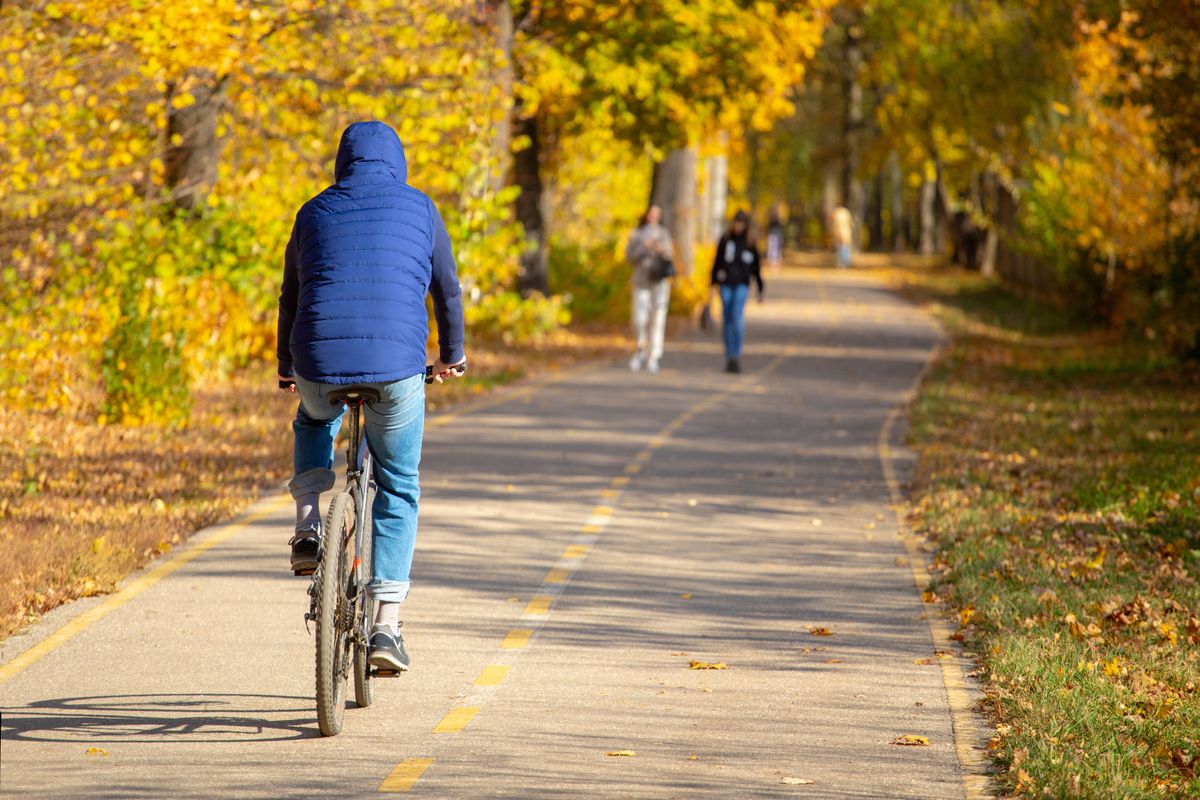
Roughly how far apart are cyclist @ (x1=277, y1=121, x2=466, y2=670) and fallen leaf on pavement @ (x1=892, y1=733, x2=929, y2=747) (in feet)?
5.64

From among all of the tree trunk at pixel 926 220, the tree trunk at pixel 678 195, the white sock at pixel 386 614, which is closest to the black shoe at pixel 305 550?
the white sock at pixel 386 614

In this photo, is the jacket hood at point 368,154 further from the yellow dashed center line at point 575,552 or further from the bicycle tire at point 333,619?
the yellow dashed center line at point 575,552

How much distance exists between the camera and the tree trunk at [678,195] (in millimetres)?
35594

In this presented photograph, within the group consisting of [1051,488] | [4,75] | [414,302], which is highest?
[4,75]

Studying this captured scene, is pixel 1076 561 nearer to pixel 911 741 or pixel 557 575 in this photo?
pixel 557 575

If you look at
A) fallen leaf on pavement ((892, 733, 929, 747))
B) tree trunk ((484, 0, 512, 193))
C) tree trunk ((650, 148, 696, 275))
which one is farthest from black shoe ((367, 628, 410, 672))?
tree trunk ((650, 148, 696, 275))

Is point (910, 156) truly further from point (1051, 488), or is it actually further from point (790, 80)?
point (1051, 488)

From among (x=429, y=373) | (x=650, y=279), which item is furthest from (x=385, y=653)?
(x=650, y=279)

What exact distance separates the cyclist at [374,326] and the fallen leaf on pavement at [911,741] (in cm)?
172

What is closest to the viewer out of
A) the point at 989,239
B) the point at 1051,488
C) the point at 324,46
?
the point at 1051,488

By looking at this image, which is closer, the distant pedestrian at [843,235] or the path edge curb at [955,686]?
the path edge curb at [955,686]

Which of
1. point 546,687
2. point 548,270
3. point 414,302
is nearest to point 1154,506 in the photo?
point 546,687

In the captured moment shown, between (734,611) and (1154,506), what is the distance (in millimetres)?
4490

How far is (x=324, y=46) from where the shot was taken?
62.0 ft
